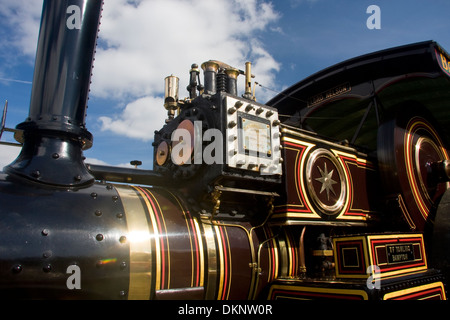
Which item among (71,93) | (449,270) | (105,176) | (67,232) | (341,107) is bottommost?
(449,270)

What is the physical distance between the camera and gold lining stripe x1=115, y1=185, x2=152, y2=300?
2494 mm

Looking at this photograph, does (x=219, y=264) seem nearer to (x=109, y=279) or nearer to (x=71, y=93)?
(x=109, y=279)

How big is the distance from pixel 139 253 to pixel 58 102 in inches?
47.4

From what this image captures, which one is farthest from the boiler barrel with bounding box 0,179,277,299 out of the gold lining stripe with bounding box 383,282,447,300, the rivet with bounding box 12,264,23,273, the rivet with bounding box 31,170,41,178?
the gold lining stripe with bounding box 383,282,447,300

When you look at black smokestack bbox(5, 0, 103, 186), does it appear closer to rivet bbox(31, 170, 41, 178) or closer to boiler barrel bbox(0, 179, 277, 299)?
rivet bbox(31, 170, 41, 178)

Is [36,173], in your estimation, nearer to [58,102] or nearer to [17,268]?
[58,102]

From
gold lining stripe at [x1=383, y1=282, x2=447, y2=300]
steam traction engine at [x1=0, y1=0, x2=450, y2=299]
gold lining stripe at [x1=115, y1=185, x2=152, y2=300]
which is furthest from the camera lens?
gold lining stripe at [x1=383, y1=282, x2=447, y2=300]

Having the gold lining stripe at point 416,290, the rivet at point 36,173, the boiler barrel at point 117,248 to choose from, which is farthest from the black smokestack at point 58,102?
the gold lining stripe at point 416,290

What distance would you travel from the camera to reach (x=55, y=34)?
2.62m

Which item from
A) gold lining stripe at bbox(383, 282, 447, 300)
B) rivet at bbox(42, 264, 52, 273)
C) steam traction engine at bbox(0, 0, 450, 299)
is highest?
steam traction engine at bbox(0, 0, 450, 299)

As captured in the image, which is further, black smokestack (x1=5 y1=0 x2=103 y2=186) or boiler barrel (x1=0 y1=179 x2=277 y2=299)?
black smokestack (x1=5 y1=0 x2=103 y2=186)

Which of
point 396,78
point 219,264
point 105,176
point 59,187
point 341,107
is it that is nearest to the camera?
point 59,187

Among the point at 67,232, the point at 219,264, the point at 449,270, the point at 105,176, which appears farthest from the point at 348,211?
the point at 67,232

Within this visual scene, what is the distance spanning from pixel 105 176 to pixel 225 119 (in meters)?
1.15
